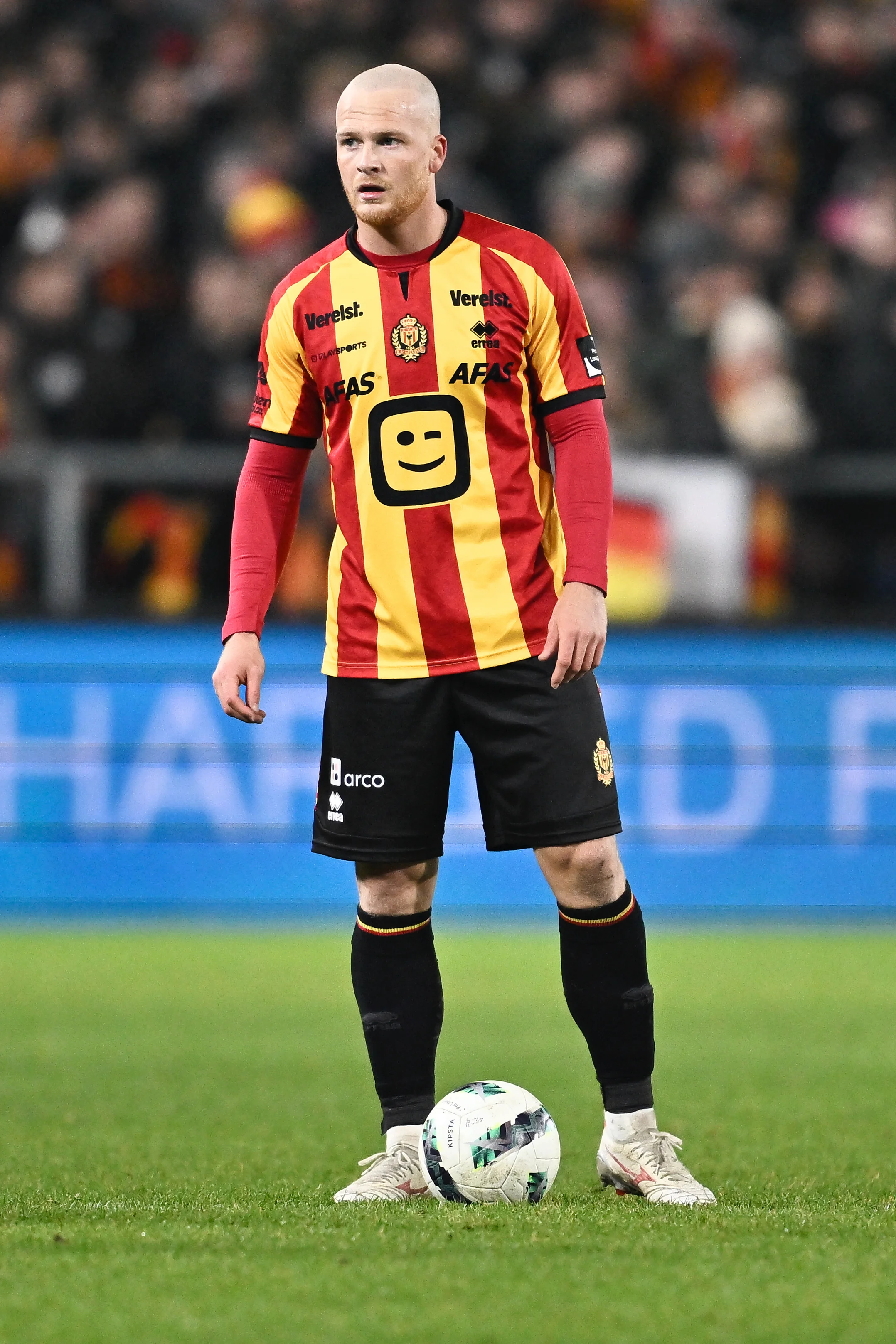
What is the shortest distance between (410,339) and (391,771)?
738mm

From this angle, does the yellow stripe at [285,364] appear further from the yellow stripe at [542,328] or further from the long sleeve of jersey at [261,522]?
the yellow stripe at [542,328]

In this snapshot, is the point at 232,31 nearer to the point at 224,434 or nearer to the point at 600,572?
the point at 224,434

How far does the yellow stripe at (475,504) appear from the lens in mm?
3561

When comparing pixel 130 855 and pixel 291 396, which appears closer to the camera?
pixel 291 396

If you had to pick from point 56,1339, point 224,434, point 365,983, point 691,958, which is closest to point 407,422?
point 365,983

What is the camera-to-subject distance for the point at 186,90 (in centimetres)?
1012

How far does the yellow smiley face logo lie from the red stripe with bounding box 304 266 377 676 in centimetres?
7

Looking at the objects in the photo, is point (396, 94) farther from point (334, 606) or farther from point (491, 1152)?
point (491, 1152)

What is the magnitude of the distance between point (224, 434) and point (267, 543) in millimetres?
5142

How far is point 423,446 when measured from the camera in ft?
11.8

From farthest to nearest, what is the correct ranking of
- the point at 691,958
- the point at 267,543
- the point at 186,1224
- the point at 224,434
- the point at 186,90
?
the point at 186,90 < the point at 224,434 < the point at 691,958 < the point at 267,543 < the point at 186,1224

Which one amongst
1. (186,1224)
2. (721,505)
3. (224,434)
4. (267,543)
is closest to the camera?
(186,1224)

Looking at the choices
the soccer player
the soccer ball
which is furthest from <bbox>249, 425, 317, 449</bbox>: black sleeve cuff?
the soccer ball

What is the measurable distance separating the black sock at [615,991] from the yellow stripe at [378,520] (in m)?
0.53
